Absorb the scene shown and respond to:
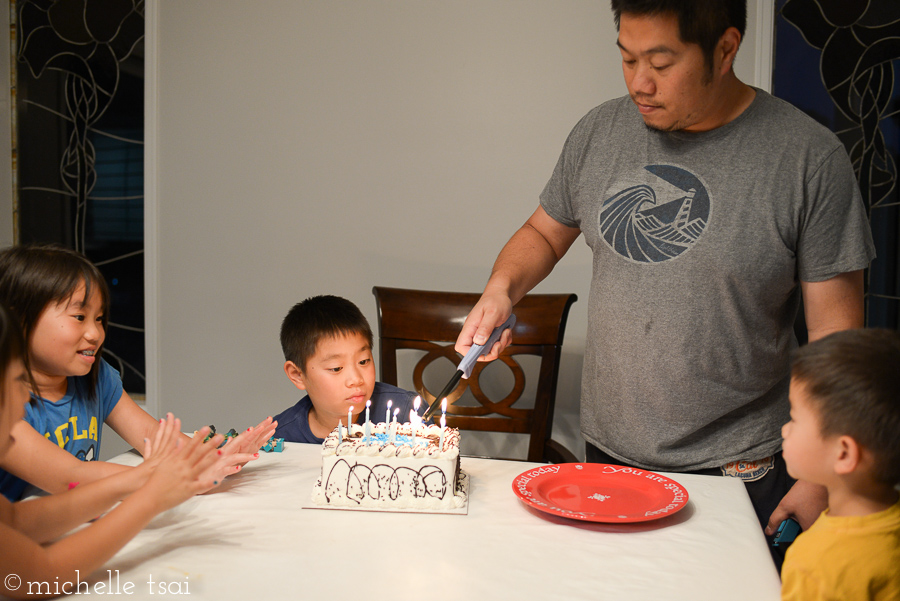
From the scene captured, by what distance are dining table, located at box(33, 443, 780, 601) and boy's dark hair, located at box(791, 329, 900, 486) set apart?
0.24 meters

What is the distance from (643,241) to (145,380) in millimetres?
2416

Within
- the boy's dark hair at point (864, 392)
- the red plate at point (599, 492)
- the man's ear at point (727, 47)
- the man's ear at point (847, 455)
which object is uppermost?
the man's ear at point (727, 47)

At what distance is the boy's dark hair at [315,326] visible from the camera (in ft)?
6.37

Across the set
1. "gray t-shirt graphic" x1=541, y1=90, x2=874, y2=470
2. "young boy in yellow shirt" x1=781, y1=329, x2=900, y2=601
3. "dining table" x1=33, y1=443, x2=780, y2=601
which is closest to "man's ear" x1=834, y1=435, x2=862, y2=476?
"young boy in yellow shirt" x1=781, y1=329, x2=900, y2=601

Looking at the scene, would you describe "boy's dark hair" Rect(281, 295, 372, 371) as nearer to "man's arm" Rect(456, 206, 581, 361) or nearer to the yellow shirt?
"man's arm" Rect(456, 206, 581, 361)

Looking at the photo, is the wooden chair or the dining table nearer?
the dining table

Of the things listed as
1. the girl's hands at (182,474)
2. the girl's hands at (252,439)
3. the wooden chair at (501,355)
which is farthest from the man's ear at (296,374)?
the girl's hands at (182,474)

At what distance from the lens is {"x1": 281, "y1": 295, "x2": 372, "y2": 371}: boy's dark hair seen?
6.37ft

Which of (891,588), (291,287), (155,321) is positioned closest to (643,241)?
(891,588)

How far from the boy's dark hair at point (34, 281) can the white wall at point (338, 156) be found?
1407mm

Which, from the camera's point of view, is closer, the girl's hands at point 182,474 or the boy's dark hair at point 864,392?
the boy's dark hair at point 864,392

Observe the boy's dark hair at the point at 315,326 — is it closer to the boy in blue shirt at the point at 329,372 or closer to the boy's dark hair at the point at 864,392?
the boy in blue shirt at the point at 329,372

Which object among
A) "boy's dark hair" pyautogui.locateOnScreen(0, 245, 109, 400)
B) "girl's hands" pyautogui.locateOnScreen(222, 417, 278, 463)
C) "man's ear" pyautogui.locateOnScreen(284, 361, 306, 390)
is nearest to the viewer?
"girl's hands" pyautogui.locateOnScreen(222, 417, 278, 463)

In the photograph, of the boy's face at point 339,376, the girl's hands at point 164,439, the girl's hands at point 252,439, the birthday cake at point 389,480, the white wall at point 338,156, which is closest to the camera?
the girl's hands at point 164,439
